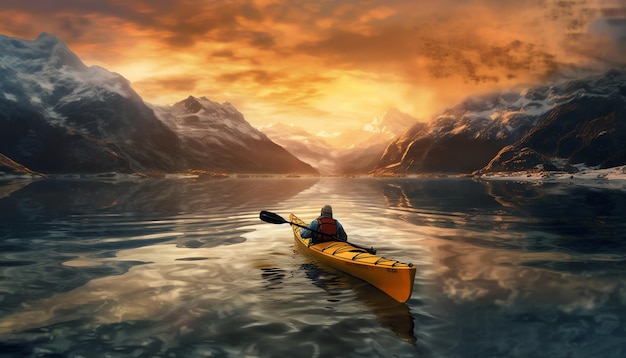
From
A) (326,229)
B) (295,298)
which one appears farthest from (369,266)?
(326,229)

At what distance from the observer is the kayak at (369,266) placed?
45.3 ft

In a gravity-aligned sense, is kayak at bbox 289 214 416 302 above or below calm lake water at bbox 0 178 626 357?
above

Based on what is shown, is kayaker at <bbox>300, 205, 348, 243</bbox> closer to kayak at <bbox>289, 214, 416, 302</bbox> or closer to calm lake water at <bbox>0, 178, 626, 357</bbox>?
kayak at <bbox>289, 214, 416, 302</bbox>

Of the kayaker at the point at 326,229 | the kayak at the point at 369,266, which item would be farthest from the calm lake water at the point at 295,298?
the kayaker at the point at 326,229

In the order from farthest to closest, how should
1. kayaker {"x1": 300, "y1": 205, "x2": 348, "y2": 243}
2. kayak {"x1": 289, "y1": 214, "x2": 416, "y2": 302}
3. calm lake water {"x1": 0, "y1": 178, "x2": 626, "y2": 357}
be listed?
kayaker {"x1": 300, "y1": 205, "x2": 348, "y2": 243}, kayak {"x1": 289, "y1": 214, "x2": 416, "y2": 302}, calm lake water {"x1": 0, "y1": 178, "x2": 626, "y2": 357}

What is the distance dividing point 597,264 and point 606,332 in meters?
9.65

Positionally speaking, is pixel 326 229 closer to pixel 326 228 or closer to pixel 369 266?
pixel 326 228

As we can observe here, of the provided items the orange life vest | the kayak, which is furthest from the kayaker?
the kayak

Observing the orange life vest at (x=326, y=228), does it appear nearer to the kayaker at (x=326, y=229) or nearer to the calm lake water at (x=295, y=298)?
the kayaker at (x=326, y=229)

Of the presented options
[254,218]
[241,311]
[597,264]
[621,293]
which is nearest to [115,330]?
[241,311]

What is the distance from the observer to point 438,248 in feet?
81.6

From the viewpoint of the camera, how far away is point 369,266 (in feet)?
50.6

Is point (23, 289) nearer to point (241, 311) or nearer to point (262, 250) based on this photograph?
point (241, 311)

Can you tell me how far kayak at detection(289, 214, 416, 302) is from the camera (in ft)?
45.3
